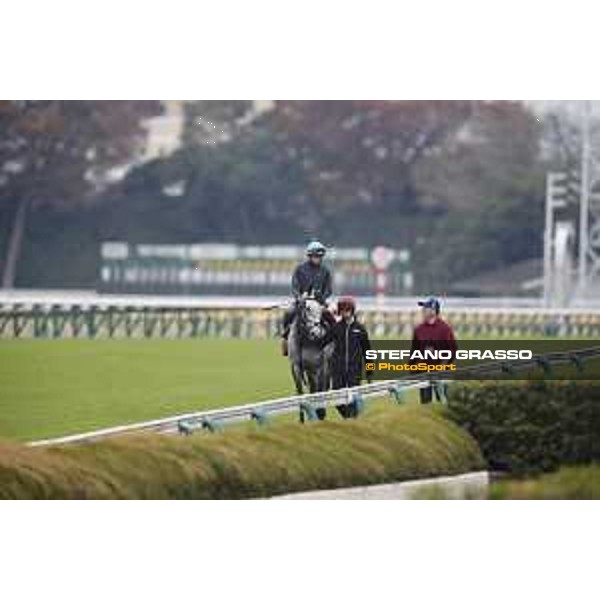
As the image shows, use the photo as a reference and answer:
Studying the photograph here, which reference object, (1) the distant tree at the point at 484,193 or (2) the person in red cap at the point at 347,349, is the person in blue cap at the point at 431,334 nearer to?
(1) the distant tree at the point at 484,193

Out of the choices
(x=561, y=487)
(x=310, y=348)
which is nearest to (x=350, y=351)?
(x=310, y=348)

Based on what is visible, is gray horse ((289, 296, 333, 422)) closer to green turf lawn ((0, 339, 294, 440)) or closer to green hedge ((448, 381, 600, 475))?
green turf lawn ((0, 339, 294, 440))

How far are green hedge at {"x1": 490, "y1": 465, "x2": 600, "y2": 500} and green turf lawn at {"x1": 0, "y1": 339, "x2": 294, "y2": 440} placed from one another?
1359mm

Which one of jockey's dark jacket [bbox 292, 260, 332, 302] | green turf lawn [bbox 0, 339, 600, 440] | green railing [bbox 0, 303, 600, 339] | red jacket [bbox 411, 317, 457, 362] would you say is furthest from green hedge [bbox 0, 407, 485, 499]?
jockey's dark jacket [bbox 292, 260, 332, 302]

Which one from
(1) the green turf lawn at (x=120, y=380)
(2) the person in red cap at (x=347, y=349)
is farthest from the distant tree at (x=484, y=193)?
(1) the green turf lawn at (x=120, y=380)

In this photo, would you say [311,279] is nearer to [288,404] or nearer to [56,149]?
[288,404]

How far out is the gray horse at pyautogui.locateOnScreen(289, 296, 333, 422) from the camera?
16422 millimetres

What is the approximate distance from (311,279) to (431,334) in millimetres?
736

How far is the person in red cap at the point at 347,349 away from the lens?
645 inches

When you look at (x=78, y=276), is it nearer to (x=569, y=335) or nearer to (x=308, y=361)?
(x=308, y=361)

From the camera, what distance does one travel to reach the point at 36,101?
53.3ft

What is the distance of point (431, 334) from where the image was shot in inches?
643

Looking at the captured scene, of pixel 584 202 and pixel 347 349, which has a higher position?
pixel 584 202
